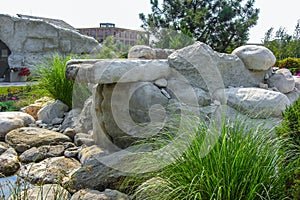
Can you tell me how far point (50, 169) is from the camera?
3080 mm

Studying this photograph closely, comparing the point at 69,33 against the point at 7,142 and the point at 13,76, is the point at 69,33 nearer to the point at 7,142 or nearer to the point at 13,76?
the point at 13,76

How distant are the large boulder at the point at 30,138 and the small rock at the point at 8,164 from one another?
0.31 m

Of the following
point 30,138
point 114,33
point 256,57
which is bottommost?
point 30,138

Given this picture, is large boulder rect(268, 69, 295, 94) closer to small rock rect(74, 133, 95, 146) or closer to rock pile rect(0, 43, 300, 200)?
rock pile rect(0, 43, 300, 200)

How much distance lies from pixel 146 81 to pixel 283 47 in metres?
13.2

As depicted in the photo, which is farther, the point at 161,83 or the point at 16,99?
the point at 16,99

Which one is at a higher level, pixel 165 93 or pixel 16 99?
pixel 165 93

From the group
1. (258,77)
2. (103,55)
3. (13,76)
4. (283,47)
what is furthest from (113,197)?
(283,47)

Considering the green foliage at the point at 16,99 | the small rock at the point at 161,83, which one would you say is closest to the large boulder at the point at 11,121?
the green foliage at the point at 16,99

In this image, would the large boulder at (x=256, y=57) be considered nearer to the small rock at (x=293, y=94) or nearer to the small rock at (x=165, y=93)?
the small rock at (x=293, y=94)

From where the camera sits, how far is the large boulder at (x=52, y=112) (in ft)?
16.1

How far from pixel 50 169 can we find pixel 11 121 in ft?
5.58

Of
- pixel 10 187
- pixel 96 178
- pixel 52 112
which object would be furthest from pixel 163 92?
pixel 52 112

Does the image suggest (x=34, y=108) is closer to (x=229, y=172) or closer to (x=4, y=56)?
(x=229, y=172)
